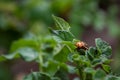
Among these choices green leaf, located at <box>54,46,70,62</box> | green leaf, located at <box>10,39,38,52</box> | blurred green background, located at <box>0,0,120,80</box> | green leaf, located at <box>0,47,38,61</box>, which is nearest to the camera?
green leaf, located at <box>54,46,70,62</box>

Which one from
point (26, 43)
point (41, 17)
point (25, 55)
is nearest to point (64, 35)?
point (25, 55)

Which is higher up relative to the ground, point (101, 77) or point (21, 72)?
point (21, 72)

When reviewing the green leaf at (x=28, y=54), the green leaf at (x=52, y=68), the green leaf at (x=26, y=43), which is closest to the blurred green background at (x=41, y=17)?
the green leaf at (x=26, y=43)

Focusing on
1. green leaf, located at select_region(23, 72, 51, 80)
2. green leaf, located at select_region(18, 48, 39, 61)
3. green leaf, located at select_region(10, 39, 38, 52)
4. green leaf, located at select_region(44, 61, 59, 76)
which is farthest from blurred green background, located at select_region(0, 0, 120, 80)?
green leaf, located at select_region(23, 72, 51, 80)

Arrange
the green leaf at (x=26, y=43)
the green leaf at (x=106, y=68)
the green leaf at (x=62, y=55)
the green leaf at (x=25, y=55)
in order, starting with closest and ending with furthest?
the green leaf at (x=106, y=68) < the green leaf at (x=62, y=55) < the green leaf at (x=25, y=55) < the green leaf at (x=26, y=43)

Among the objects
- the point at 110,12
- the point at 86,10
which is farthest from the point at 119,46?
the point at 86,10

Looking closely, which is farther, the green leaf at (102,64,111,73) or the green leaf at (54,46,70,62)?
the green leaf at (54,46,70,62)

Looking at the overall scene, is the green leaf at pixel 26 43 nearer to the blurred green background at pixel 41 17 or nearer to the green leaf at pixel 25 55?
the green leaf at pixel 25 55

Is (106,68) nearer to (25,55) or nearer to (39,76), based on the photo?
(39,76)

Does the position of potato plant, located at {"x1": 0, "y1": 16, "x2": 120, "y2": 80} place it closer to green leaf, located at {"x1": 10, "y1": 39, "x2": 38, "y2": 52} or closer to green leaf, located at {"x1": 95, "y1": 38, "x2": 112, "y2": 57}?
green leaf, located at {"x1": 95, "y1": 38, "x2": 112, "y2": 57}

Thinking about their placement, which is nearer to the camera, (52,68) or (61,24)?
(61,24)

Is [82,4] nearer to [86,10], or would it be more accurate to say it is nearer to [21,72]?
[86,10]
